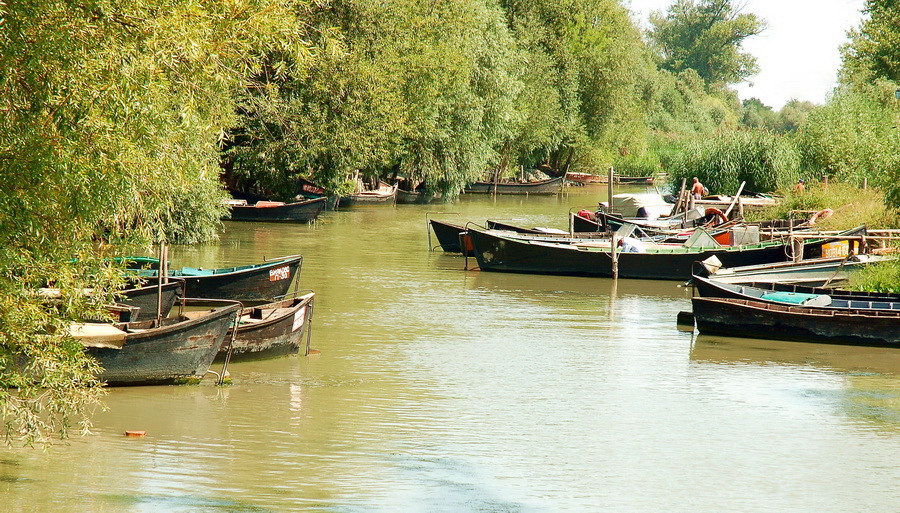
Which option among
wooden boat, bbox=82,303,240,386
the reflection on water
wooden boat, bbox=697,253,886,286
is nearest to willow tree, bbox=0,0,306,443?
wooden boat, bbox=82,303,240,386

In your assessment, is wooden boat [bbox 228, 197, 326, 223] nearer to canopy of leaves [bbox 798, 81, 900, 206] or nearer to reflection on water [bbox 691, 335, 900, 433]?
canopy of leaves [bbox 798, 81, 900, 206]

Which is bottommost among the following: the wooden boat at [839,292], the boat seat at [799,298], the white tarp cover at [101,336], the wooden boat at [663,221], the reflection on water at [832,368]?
the reflection on water at [832,368]

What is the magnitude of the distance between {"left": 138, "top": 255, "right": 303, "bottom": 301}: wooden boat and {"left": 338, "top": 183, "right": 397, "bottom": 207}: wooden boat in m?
23.1

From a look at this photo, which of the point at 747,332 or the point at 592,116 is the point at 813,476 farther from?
the point at 592,116

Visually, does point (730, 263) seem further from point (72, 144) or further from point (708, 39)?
point (708, 39)

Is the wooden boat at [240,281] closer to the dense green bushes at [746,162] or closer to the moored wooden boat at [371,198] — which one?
the moored wooden boat at [371,198]

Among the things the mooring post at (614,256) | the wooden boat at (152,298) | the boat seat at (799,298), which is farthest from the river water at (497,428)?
the mooring post at (614,256)

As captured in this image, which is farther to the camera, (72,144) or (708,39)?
(708,39)

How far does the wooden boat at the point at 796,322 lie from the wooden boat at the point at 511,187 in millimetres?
35532

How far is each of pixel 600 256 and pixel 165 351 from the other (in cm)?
1398

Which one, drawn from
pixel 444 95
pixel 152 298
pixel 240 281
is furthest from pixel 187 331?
pixel 444 95

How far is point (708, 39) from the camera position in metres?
111

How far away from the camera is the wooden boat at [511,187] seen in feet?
175

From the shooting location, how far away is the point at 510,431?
36.9 ft
